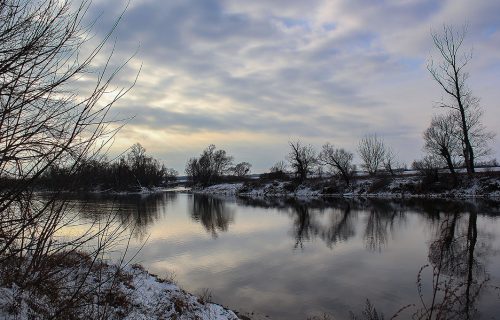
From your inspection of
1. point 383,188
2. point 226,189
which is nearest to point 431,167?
point 383,188

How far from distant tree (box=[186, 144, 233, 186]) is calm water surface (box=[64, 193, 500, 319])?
7809 centimetres

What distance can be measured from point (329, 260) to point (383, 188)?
3881cm

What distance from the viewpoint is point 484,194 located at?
39.8 m

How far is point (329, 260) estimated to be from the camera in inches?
623

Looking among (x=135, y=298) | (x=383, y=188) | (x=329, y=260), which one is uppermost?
(x=383, y=188)

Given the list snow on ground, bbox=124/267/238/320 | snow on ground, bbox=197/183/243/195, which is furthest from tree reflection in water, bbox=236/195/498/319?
snow on ground, bbox=197/183/243/195

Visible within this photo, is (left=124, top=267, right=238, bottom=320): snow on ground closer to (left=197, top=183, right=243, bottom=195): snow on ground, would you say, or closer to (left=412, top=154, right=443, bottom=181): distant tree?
(left=412, top=154, right=443, bottom=181): distant tree

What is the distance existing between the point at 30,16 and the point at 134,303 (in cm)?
613

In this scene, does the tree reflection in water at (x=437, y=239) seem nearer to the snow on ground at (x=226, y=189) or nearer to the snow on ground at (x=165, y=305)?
the snow on ground at (x=165, y=305)

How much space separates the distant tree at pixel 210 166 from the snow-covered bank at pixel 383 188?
87.4 ft

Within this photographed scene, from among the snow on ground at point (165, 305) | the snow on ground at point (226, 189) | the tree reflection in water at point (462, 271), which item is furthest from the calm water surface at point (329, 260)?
the snow on ground at point (226, 189)

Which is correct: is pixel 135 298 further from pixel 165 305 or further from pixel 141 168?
pixel 141 168

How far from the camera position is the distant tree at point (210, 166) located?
106175 mm

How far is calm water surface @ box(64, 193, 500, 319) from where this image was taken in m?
10.3
